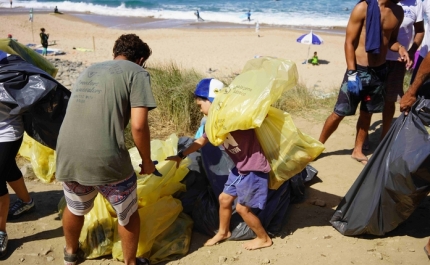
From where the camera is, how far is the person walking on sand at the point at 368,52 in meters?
3.95

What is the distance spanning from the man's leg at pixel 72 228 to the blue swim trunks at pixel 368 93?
2776 mm

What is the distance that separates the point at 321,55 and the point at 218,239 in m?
12.9

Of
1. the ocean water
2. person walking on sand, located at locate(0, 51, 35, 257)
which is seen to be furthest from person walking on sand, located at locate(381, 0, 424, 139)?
the ocean water

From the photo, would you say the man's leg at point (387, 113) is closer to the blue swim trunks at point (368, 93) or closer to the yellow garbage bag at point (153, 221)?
the blue swim trunks at point (368, 93)

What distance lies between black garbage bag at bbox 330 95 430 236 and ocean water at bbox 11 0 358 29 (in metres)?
21.8

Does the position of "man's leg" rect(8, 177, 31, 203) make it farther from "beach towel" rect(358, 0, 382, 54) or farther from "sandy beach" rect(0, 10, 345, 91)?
"sandy beach" rect(0, 10, 345, 91)

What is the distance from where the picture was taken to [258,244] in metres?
3.08

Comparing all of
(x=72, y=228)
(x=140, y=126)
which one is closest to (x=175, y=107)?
(x=72, y=228)

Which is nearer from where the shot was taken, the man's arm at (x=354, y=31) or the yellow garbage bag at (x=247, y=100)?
the yellow garbage bag at (x=247, y=100)

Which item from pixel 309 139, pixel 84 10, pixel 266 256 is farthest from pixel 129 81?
pixel 84 10

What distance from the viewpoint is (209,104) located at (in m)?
3.03

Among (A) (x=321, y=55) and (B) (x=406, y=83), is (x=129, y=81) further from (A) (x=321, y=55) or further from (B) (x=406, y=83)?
(A) (x=321, y=55)

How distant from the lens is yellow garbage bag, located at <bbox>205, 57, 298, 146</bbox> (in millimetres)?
2701

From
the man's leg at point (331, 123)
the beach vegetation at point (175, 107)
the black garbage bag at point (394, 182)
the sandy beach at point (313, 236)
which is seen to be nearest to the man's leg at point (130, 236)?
the sandy beach at point (313, 236)
